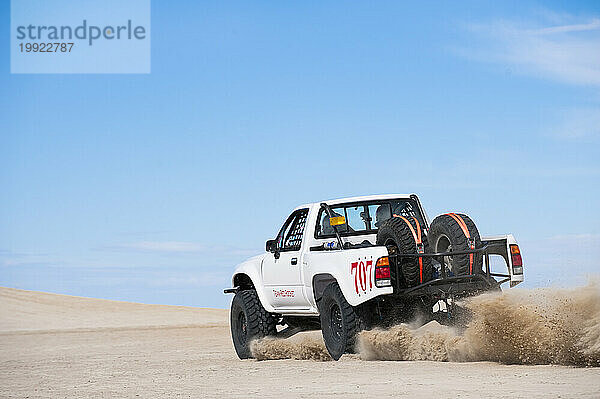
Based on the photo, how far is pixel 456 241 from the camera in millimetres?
10781

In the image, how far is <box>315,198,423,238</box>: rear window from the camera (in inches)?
494

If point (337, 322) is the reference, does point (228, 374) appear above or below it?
below

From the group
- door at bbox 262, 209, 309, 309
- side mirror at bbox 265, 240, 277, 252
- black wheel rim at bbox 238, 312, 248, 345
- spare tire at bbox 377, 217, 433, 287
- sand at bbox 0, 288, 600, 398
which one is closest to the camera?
sand at bbox 0, 288, 600, 398

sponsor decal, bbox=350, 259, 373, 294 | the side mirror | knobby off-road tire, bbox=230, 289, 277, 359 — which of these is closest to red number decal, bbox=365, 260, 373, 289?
sponsor decal, bbox=350, 259, 373, 294

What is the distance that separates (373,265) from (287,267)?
2387mm

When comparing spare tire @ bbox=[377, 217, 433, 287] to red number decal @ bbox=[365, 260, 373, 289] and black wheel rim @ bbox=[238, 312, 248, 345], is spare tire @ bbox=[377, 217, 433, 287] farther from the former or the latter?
black wheel rim @ bbox=[238, 312, 248, 345]

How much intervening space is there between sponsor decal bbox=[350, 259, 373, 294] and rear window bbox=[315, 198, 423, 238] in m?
1.52

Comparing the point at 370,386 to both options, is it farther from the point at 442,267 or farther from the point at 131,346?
the point at 131,346

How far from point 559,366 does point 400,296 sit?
213 cm

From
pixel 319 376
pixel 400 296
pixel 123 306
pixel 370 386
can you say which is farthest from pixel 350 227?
pixel 123 306

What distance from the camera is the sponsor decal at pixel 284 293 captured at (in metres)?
12.8

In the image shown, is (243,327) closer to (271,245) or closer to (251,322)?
(251,322)

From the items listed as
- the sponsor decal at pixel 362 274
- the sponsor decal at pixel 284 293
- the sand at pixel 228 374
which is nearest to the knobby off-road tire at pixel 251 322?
the sand at pixel 228 374

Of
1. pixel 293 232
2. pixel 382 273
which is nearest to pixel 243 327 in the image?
pixel 293 232
